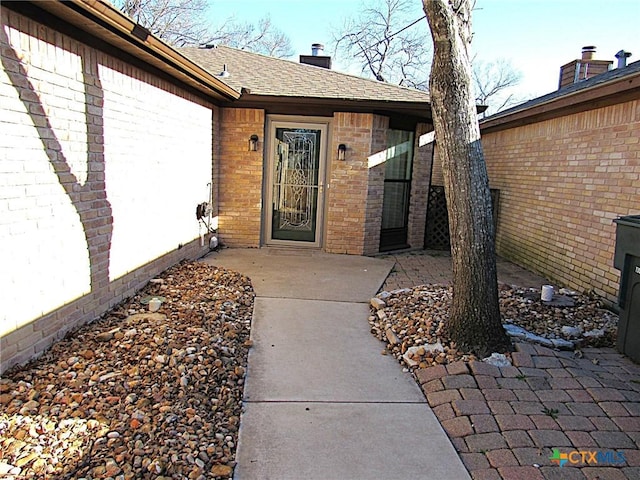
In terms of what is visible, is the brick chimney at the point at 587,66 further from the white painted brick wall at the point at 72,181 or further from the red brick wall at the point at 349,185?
the white painted brick wall at the point at 72,181

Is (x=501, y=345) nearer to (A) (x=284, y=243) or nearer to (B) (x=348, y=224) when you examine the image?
(B) (x=348, y=224)

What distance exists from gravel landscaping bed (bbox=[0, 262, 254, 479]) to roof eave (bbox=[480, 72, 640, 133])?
15.5 feet

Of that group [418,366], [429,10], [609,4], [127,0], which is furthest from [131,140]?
[127,0]

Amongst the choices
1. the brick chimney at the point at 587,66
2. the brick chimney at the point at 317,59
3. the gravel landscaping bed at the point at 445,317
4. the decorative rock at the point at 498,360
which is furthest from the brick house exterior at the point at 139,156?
the brick chimney at the point at 587,66

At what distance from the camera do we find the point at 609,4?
7.67 metres

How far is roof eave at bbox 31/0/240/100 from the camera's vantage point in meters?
3.31

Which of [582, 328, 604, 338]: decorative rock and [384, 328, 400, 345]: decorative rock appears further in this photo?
[582, 328, 604, 338]: decorative rock

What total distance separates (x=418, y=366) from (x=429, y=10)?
2706 mm

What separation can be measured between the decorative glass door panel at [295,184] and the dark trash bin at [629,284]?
16.4ft

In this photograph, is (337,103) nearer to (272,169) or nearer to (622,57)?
(272,169)

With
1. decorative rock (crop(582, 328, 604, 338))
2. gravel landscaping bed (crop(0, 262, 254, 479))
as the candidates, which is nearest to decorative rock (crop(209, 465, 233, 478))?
gravel landscaping bed (crop(0, 262, 254, 479))

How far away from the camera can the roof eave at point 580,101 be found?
5.16 meters

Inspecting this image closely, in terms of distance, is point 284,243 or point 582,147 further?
point 284,243

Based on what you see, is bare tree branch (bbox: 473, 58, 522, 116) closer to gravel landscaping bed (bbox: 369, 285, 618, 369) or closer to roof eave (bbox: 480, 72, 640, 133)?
roof eave (bbox: 480, 72, 640, 133)
